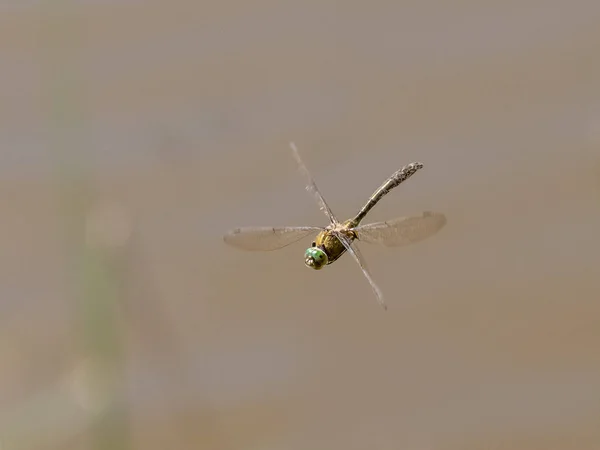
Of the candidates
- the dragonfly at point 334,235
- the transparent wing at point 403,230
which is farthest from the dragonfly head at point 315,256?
the transparent wing at point 403,230

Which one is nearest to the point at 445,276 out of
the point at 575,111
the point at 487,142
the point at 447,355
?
the point at 447,355

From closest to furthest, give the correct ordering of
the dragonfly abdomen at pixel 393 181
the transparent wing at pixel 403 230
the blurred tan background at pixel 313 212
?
the transparent wing at pixel 403 230, the dragonfly abdomen at pixel 393 181, the blurred tan background at pixel 313 212

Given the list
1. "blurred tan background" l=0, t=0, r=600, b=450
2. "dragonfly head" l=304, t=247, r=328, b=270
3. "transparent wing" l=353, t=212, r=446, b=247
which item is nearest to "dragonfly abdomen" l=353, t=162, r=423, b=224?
"transparent wing" l=353, t=212, r=446, b=247

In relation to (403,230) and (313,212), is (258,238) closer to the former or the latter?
(403,230)

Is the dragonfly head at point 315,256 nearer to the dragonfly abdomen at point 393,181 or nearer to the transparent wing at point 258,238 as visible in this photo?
the transparent wing at point 258,238

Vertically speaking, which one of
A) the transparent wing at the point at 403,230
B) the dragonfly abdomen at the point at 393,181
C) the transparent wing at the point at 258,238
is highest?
the dragonfly abdomen at the point at 393,181

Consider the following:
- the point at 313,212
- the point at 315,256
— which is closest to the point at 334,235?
the point at 315,256
